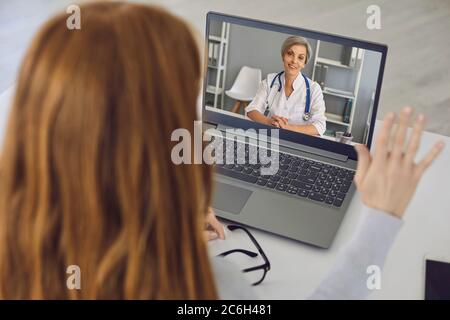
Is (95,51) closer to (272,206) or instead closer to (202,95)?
(272,206)

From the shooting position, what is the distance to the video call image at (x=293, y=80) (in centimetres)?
118

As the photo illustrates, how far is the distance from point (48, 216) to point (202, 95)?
0.72m

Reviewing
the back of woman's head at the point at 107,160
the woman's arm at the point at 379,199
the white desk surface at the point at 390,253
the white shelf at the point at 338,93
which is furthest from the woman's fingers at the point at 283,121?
the back of woman's head at the point at 107,160

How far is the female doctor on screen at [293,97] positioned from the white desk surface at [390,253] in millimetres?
186

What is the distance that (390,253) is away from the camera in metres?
1.08

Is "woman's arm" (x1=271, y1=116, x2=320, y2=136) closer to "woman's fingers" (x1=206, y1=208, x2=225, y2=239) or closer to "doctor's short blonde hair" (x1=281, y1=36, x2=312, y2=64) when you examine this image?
"doctor's short blonde hair" (x1=281, y1=36, x2=312, y2=64)

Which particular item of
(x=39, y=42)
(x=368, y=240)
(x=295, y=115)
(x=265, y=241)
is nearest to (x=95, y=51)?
(x=39, y=42)

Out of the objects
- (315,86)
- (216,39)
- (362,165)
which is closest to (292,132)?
(315,86)

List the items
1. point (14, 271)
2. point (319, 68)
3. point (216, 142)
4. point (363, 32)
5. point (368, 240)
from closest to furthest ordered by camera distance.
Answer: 1. point (14, 271)
2. point (368, 240)
3. point (319, 68)
4. point (216, 142)
5. point (363, 32)

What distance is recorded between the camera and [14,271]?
751 millimetres

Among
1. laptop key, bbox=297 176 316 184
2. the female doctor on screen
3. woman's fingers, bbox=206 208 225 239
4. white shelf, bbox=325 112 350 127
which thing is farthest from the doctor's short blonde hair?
woman's fingers, bbox=206 208 225 239

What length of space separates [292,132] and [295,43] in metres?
0.18

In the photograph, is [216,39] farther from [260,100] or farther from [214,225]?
[214,225]

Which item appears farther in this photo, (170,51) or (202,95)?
(202,95)
